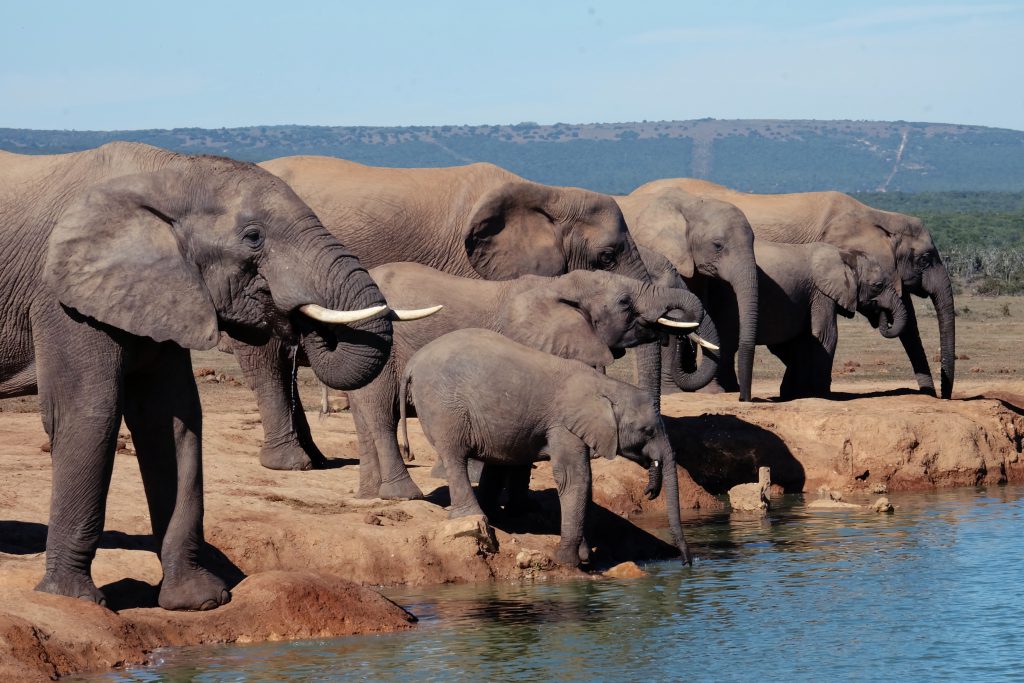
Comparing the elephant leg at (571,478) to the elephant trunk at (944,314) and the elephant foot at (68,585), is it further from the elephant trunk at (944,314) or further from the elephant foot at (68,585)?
the elephant trunk at (944,314)

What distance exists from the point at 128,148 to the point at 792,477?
823cm

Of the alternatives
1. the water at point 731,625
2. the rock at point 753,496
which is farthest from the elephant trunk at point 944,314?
the water at point 731,625

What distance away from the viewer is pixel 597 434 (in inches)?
430

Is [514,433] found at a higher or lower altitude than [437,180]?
lower

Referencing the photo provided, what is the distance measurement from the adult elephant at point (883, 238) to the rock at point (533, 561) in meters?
8.96

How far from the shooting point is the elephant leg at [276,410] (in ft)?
45.1

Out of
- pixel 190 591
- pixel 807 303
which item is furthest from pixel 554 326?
pixel 807 303

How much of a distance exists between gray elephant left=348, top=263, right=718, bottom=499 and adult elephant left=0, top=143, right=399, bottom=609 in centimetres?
396

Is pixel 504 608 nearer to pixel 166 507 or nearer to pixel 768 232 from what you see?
pixel 166 507

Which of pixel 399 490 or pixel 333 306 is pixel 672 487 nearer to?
pixel 399 490

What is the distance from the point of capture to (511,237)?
15.1 metres

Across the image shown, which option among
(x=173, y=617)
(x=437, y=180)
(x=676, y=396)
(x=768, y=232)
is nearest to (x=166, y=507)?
(x=173, y=617)

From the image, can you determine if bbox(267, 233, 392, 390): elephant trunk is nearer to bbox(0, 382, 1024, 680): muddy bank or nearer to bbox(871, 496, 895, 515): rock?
bbox(0, 382, 1024, 680): muddy bank

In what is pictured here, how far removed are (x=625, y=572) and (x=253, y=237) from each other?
4155mm
